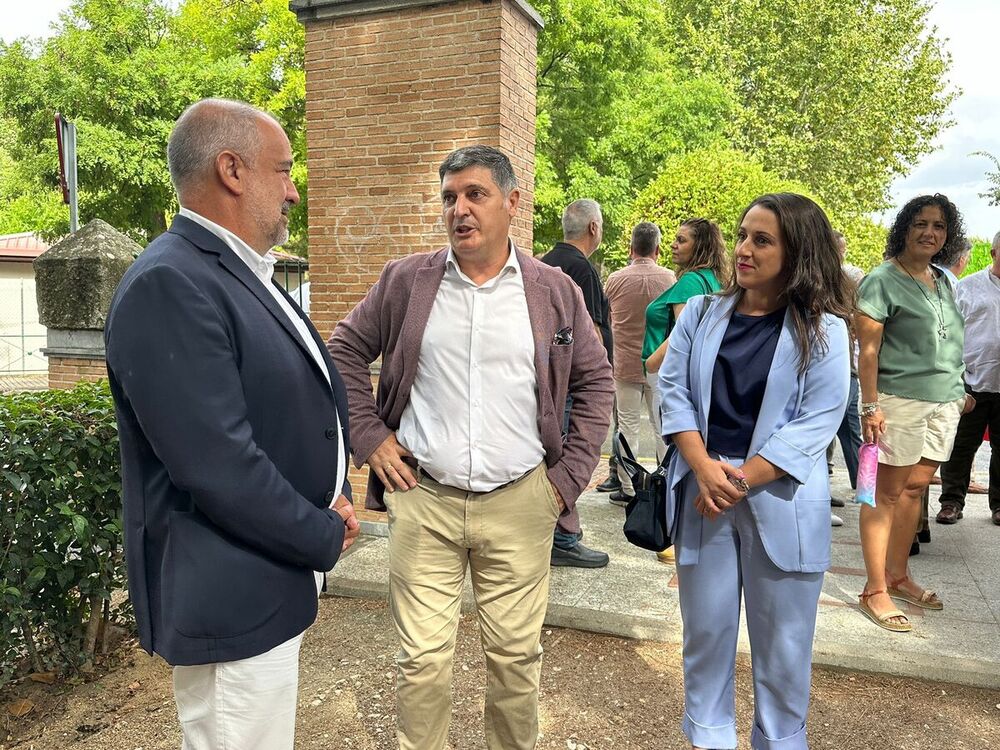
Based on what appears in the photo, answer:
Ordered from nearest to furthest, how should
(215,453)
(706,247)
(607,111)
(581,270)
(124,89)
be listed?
1. (215,453)
2. (706,247)
3. (581,270)
4. (124,89)
5. (607,111)

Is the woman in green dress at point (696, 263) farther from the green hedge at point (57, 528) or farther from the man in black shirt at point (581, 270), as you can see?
the green hedge at point (57, 528)

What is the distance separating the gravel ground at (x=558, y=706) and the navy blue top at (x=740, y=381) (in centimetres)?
143

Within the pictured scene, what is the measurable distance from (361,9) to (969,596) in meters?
5.55

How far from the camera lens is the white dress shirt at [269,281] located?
1.82 m

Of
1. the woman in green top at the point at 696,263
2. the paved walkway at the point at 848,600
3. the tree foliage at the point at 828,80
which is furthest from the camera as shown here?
the tree foliage at the point at 828,80

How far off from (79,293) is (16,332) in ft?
79.0

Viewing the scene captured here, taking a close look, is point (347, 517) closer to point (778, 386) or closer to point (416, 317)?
point (416, 317)

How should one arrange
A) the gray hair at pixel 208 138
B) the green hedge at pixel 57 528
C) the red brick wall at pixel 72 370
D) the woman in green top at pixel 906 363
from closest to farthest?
1. the gray hair at pixel 208 138
2. the green hedge at pixel 57 528
3. the woman in green top at pixel 906 363
4. the red brick wall at pixel 72 370

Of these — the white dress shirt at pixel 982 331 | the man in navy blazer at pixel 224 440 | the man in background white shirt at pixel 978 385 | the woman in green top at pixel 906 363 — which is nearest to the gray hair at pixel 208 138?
the man in navy blazer at pixel 224 440

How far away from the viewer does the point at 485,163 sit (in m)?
2.68

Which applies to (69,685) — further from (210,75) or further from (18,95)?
(18,95)

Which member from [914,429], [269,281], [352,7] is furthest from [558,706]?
[352,7]

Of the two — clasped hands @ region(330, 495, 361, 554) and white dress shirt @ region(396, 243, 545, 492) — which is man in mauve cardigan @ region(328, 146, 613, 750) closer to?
white dress shirt @ region(396, 243, 545, 492)

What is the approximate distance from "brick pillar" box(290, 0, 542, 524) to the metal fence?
78.1 feet
